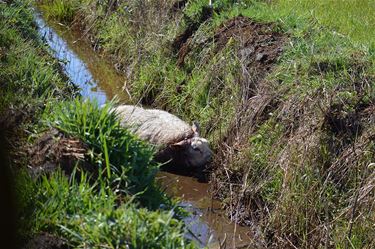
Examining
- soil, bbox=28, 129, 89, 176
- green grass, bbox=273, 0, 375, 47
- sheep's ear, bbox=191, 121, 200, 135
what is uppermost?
soil, bbox=28, 129, 89, 176

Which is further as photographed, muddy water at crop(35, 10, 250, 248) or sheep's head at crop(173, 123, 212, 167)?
sheep's head at crop(173, 123, 212, 167)

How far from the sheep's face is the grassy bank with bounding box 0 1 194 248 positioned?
1966 mm

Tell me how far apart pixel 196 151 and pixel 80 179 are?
354 cm

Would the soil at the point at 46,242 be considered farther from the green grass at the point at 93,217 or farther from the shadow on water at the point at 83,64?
the shadow on water at the point at 83,64

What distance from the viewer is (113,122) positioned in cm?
624

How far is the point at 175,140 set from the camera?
9.42 meters

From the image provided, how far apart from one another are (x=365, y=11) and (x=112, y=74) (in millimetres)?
4203

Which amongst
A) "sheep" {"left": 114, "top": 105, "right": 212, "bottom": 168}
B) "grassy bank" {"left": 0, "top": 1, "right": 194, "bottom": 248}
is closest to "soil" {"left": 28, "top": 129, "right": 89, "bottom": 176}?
"grassy bank" {"left": 0, "top": 1, "right": 194, "bottom": 248}

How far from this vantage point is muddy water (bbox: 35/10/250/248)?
810 cm

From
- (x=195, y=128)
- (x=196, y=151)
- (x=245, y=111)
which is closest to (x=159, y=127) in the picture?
(x=195, y=128)

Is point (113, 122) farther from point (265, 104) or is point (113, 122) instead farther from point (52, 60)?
point (52, 60)

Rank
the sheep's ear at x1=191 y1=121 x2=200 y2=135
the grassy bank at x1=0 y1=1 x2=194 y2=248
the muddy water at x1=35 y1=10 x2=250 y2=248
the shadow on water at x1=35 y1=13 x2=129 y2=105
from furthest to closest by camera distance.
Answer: the shadow on water at x1=35 y1=13 x2=129 y2=105 → the sheep's ear at x1=191 y1=121 x2=200 y2=135 → the muddy water at x1=35 y1=10 x2=250 y2=248 → the grassy bank at x1=0 y1=1 x2=194 y2=248

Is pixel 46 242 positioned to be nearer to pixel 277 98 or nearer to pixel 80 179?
pixel 80 179

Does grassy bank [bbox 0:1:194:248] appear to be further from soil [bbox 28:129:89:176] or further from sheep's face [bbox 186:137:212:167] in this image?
sheep's face [bbox 186:137:212:167]
